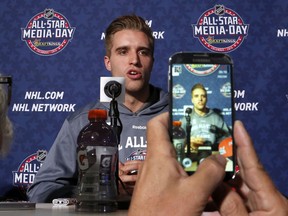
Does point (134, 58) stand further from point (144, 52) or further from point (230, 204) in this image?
point (230, 204)

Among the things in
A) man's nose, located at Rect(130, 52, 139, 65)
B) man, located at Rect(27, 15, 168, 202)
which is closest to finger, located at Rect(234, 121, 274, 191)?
man, located at Rect(27, 15, 168, 202)

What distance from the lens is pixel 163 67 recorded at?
7.99 ft

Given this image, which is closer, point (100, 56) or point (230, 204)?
point (230, 204)

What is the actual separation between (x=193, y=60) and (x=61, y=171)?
106cm

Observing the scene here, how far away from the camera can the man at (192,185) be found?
454 millimetres

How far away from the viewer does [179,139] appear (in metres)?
0.56

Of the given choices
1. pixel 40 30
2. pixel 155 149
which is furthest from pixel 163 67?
pixel 155 149

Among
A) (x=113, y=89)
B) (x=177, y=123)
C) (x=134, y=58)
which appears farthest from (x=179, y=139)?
(x=134, y=58)

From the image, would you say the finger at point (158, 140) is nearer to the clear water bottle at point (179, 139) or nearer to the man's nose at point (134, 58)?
the clear water bottle at point (179, 139)

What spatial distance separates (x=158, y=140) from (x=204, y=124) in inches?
4.8

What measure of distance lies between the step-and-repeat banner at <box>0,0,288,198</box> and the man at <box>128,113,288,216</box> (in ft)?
6.19

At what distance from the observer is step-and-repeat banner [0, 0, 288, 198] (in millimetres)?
2365

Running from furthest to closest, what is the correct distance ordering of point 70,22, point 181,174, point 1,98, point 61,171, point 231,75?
point 70,22, point 61,171, point 1,98, point 231,75, point 181,174

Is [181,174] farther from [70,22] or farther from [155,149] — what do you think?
[70,22]
